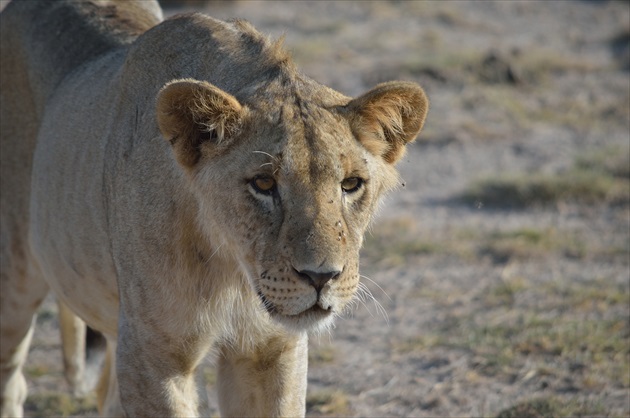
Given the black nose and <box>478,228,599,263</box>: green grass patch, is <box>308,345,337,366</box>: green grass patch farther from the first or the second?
the black nose

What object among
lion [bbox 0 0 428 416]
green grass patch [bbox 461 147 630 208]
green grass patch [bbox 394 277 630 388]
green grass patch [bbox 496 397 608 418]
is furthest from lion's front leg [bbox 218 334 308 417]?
green grass patch [bbox 461 147 630 208]

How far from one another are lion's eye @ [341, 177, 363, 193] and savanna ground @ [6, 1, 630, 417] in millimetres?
1136

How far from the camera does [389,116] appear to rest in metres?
3.31

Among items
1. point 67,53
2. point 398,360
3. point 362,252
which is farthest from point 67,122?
point 362,252

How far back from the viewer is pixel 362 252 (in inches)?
274

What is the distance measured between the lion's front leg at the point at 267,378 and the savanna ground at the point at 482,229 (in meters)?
1.01

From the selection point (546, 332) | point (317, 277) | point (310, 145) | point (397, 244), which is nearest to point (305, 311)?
point (317, 277)

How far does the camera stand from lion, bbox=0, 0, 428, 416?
3.02 metres

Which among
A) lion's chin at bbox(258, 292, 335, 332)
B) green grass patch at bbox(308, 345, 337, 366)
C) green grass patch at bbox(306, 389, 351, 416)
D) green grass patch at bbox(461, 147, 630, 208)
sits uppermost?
lion's chin at bbox(258, 292, 335, 332)

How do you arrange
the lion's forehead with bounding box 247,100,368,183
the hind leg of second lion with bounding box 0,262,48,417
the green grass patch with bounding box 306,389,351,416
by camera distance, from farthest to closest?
the green grass patch with bounding box 306,389,351,416
the hind leg of second lion with bounding box 0,262,48,417
the lion's forehead with bounding box 247,100,368,183

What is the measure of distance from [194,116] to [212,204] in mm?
261

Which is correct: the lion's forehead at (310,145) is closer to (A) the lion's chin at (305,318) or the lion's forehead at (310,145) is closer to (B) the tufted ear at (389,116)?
(B) the tufted ear at (389,116)

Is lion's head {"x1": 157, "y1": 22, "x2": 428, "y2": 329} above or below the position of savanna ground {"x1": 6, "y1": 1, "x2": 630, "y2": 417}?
above

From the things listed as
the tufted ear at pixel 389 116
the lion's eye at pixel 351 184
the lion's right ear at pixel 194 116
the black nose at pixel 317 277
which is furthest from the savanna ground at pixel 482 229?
the black nose at pixel 317 277
